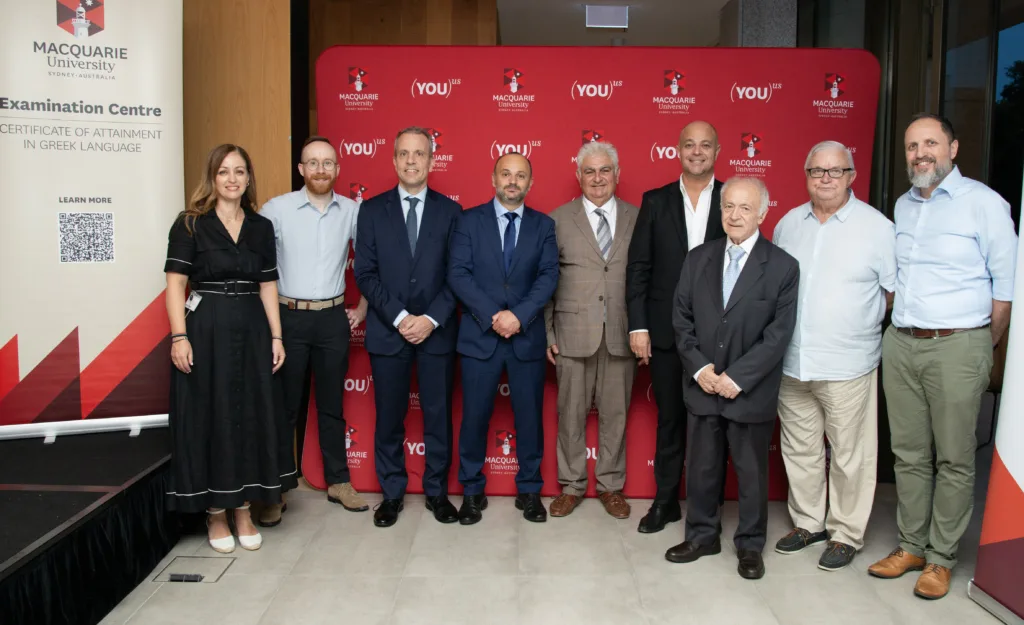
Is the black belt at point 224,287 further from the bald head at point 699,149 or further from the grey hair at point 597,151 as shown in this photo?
the bald head at point 699,149

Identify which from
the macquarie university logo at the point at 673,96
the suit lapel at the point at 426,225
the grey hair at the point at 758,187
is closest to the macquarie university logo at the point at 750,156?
the macquarie university logo at the point at 673,96

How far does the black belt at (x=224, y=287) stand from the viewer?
3.11m

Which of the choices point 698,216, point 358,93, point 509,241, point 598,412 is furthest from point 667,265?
point 358,93

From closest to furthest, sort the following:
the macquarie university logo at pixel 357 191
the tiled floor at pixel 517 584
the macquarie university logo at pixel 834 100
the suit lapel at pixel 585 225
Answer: the tiled floor at pixel 517 584 → the suit lapel at pixel 585 225 → the macquarie university logo at pixel 834 100 → the macquarie university logo at pixel 357 191

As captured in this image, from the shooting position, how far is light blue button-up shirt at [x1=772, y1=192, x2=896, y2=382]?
3.05 metres

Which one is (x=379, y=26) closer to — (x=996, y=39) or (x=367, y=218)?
(x=367, y=218)

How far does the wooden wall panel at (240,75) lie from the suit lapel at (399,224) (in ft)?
2.83

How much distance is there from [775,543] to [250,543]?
2326 mm

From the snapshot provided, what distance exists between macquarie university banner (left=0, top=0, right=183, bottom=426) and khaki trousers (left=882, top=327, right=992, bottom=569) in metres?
3.39

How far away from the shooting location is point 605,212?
3670mm

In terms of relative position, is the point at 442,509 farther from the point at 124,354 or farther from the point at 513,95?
the point at 513,95

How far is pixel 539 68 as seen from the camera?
13.1 ft

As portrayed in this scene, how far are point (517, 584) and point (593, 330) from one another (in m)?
1.23

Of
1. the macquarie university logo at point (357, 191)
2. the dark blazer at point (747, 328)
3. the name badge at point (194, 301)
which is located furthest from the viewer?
the macquarie university logo at point (357, 191)
